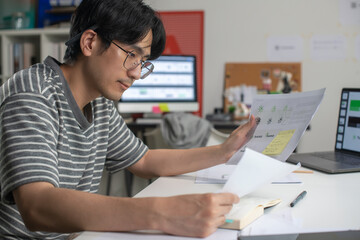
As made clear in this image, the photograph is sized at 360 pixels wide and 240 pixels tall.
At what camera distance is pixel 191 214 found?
2.23 feet

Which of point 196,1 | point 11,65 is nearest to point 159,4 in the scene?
point 196,1

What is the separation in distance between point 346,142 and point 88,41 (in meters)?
1.02

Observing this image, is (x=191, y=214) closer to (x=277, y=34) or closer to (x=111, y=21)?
(x=111, y=21)

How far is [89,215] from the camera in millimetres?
696

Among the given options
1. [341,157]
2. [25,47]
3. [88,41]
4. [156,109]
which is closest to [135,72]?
[88,41]

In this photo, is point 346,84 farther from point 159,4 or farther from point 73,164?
point 73,164

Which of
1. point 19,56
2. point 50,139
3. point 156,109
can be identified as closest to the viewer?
point 50,139

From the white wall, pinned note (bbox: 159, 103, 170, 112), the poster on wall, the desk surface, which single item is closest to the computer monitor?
pinned note (bbox: 159, 103, 170, 112)

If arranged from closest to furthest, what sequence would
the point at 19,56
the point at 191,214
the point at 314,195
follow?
the point at 191,214 → the point at 314,195 → the point at 19,56

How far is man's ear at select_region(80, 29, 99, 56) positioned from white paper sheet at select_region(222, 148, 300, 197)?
52 cm

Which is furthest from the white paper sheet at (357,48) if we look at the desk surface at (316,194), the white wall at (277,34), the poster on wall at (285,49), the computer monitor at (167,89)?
the desk surface at (316,194)

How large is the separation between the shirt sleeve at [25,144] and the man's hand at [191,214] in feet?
0.79

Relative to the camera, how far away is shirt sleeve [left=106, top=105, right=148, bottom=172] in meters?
1.21

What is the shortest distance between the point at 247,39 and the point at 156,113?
1046mm
